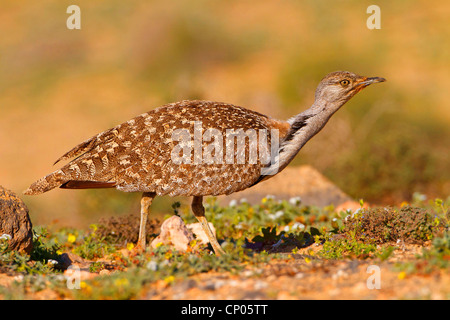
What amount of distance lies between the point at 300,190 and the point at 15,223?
206 inches

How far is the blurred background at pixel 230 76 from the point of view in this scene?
1180cm

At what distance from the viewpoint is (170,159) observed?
6.51 m

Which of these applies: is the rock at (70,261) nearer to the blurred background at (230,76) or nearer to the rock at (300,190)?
the blurred background at (230,76)

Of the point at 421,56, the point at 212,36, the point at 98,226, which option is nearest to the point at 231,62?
the point at 212,36

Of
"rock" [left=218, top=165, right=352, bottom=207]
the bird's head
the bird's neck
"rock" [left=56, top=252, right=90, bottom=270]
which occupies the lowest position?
"rock" [left=56, top=252, right=90, bottom=270]

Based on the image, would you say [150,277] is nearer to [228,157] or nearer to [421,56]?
[228,157]

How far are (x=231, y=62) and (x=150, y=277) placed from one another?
19865 millimetres

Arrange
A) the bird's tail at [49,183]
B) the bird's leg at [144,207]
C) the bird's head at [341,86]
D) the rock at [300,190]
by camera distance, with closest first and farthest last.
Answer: the bird's tail at [49,183] < the bird's leg at [144,207] < the bird's head at [341,86] < the rock at [300,190]

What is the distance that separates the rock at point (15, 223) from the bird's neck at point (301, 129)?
2.69m

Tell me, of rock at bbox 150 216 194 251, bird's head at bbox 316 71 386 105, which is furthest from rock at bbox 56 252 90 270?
bird's head at bbox 316 71 386 105

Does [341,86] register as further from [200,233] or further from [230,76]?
[230,76]

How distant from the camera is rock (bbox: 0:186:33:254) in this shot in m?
6.15

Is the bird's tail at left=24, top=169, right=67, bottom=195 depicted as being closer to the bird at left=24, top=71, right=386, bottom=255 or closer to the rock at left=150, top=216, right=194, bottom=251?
the bird at left=24, top=71, right=386, bottom=255

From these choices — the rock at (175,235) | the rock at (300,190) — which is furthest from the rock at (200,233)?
the rock at (300,190)
